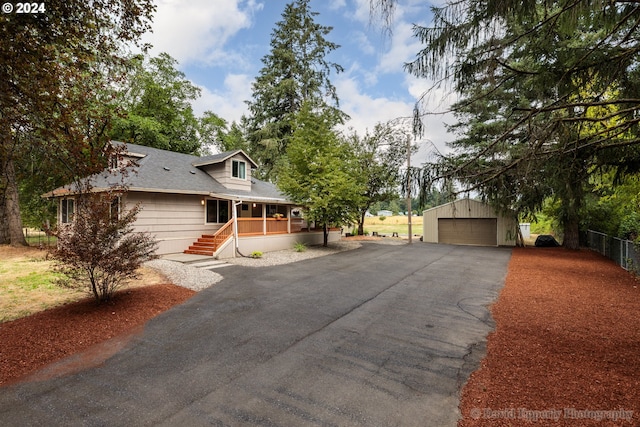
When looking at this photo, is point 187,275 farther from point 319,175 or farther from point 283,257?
point 319,175

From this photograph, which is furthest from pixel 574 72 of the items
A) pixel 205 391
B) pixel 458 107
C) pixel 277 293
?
pixel 277 293

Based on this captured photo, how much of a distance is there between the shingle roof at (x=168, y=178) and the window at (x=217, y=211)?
670 mm

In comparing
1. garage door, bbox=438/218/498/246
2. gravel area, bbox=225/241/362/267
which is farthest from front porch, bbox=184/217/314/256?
garage door, bbox=438/218/498/246

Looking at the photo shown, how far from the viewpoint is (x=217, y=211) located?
14914 mm

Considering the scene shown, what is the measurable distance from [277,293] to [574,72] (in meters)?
6.91

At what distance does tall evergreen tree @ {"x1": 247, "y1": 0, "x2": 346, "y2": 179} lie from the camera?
25766 mm

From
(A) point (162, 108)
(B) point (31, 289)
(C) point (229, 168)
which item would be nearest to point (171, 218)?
(C) point (229, 168)

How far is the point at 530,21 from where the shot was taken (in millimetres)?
3627

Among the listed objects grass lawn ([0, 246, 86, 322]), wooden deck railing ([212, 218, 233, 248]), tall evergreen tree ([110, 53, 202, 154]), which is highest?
tall evergreen tree ([110, 53, 202, 154])

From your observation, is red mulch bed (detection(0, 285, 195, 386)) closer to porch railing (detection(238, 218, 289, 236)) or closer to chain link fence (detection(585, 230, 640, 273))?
porch railing (detection(238, 218, 289, 236))

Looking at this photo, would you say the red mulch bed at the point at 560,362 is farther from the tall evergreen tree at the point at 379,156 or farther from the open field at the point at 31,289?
the tall evergreen tree at the point at 379,156

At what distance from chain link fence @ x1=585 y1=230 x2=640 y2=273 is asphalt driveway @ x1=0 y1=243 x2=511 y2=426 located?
6495mm

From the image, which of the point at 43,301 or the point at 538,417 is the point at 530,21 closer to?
the point at 538,417

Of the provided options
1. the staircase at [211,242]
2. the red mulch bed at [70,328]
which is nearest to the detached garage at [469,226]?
the staircase at [211,242]
